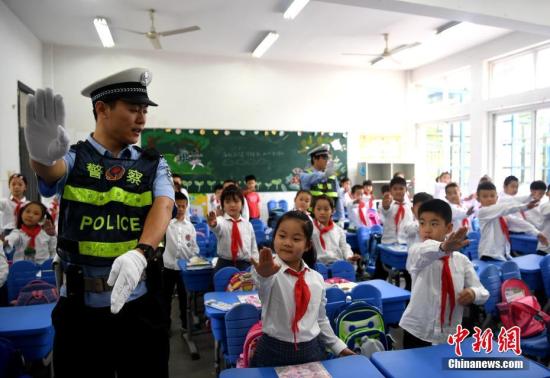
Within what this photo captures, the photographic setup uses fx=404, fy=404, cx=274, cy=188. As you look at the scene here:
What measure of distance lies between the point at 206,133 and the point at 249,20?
273 cm

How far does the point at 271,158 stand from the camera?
8.85 m

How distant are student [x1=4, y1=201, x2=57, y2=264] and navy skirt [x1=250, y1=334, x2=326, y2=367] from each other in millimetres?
2885

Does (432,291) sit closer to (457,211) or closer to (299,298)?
(299,298)

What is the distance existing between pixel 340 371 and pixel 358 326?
0.58 m

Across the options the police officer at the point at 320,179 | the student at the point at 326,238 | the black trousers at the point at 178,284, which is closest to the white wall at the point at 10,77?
the black trousers at the point at 178,284

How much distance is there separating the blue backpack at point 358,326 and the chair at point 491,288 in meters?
1.00

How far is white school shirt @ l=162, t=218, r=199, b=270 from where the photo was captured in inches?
150

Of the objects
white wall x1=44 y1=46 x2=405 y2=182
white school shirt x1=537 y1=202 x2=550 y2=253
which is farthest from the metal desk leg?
white wall x1=44 y1=46 x2=405 y2=182

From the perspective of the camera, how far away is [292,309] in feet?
5.81

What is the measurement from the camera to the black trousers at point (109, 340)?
1202 mm

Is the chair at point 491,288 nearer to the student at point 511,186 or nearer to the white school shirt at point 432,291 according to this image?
the white school shirt at point 432,291

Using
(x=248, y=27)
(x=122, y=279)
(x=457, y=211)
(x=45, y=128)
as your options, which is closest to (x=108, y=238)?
(x=122, y=279)

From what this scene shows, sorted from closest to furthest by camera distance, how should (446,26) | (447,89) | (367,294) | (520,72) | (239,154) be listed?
(367,294), (446,26), (520,72), (239,154), (447,89)

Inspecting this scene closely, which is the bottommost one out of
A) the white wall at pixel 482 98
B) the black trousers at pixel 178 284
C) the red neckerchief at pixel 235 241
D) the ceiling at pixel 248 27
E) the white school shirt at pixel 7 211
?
the black trousers at pixel 178 284
